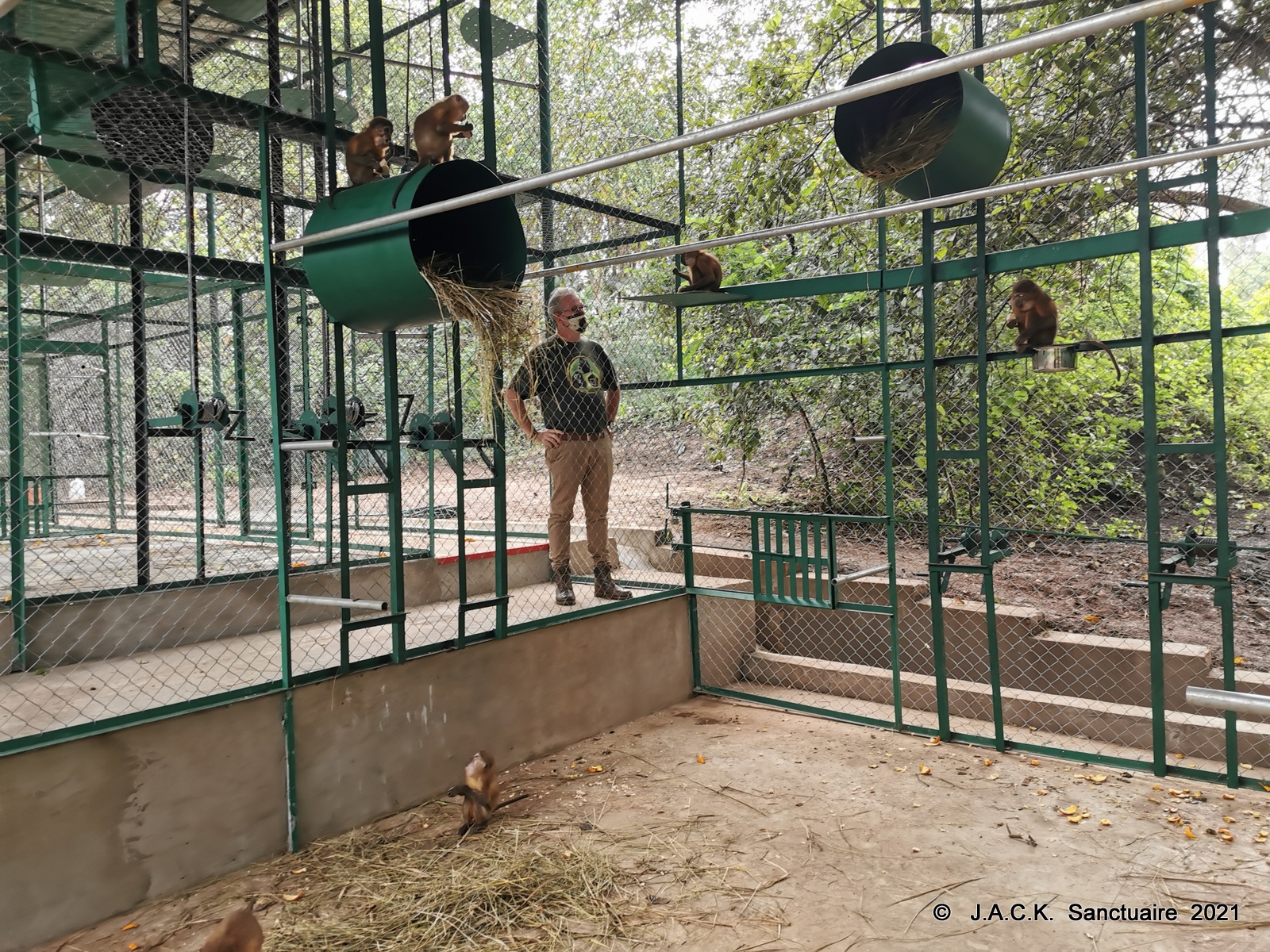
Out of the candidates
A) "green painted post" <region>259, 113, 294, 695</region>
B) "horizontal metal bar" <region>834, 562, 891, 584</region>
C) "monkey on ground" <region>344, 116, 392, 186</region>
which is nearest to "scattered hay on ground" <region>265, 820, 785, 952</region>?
"green painted post" <region>259, 113, 294, 695</region>

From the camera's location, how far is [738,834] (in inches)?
137

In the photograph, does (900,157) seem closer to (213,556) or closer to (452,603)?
(452,603)

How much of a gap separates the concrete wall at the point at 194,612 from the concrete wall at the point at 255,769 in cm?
130

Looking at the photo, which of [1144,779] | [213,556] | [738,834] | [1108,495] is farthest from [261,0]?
[1108,495]

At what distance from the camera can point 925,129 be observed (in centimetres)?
353

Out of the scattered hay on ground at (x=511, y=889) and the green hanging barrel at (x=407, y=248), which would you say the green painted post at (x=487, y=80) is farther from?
the scattered hay on ground at (x=511, y=889)

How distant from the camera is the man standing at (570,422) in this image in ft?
16.2

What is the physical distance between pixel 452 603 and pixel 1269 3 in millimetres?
6092

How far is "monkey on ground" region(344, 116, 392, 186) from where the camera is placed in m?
3.24

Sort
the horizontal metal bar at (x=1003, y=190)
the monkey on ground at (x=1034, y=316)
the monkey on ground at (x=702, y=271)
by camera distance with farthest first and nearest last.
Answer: the monkey on ground at (x=702, y=271)
the monkey on ground at (x=1034, y=316)
the horizontal metal bar at (x=1003, y=190)

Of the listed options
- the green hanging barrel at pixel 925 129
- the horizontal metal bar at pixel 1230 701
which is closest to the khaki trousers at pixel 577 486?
the green hanging barrel at pixel 925 129

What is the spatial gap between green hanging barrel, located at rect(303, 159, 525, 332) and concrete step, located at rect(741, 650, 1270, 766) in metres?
3.56

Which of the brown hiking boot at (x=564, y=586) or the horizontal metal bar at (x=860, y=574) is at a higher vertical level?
the horizontal metal bar at (x=860, y=574)

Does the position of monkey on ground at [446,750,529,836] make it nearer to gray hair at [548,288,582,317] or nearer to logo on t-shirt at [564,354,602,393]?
logo on t-shirt at [564,354,602,393]
